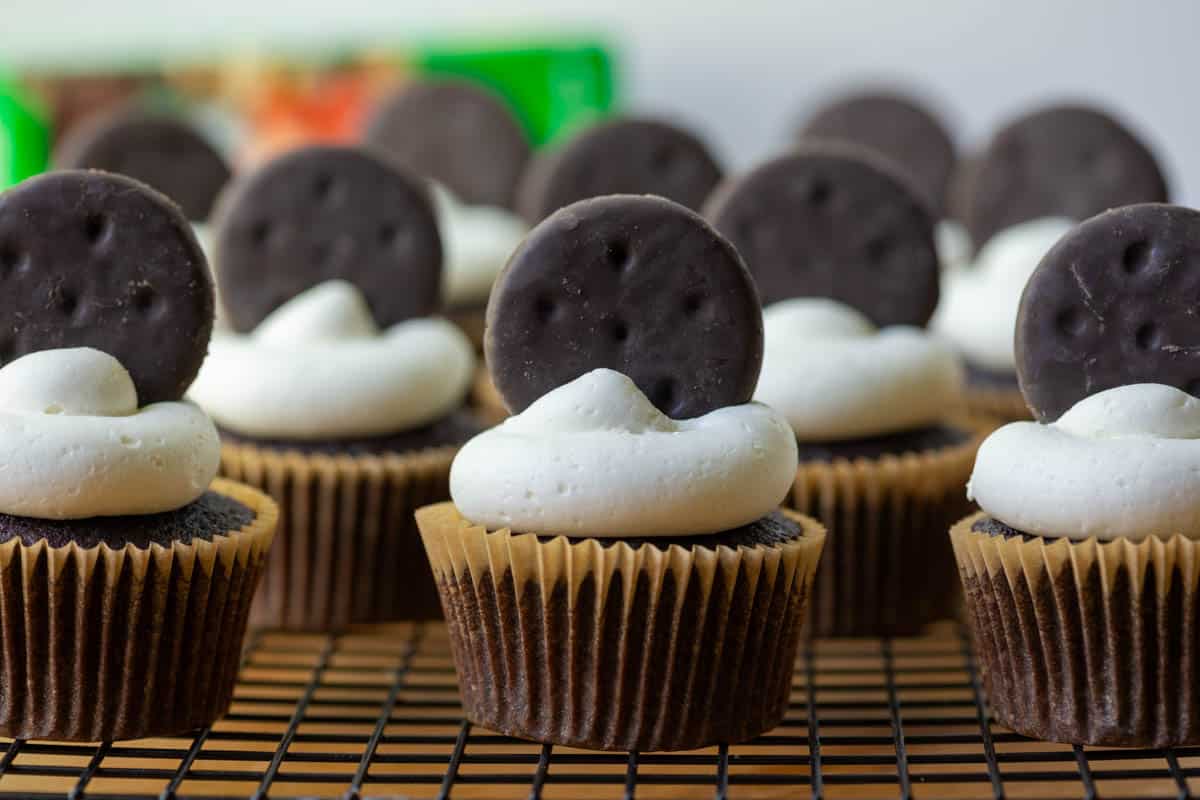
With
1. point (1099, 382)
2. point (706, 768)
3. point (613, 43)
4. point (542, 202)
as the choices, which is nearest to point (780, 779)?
point (706, 768)

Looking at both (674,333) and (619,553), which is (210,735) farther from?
(674,333)

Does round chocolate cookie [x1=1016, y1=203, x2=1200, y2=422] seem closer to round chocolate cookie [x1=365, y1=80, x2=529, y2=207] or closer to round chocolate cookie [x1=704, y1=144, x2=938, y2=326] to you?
round chocolate cookie [x1=704, y1=144, x2=938, y2=326]

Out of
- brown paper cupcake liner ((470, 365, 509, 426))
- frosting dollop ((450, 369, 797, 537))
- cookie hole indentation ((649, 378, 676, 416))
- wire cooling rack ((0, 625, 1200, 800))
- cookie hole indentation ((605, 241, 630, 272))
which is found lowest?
brown paper cupcake liner ((470, 365, 509, 426))

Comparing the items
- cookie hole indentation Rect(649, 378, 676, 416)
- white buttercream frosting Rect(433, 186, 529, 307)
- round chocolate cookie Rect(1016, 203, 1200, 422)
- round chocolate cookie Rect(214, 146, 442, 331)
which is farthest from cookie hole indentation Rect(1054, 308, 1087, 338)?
white buttercream frosting Rect(433, 186, 529, 307)

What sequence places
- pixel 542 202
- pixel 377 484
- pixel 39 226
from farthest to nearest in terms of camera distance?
1. pixel 542 202
2. pixel 377 484
3. pixel 39 226

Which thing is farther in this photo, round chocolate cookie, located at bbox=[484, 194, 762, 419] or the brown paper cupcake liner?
the brown paper cupcake liner

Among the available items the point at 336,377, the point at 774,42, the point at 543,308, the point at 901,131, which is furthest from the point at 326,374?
the point at 774,42

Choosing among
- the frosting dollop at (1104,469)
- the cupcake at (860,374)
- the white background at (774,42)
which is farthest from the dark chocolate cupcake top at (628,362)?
the white background at (774,42)
